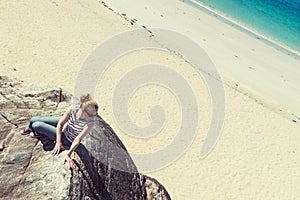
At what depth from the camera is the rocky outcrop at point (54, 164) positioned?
5.98 meters

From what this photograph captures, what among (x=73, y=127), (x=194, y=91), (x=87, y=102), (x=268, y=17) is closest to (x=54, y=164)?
(x=73, y=127)

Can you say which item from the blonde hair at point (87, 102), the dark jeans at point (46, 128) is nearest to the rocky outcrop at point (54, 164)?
the dark jeans at point (46, 128)

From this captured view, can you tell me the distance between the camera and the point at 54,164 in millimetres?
6246

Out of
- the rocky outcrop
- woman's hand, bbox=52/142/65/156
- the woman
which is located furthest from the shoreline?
woman's hand, bbox=52/142/65/156

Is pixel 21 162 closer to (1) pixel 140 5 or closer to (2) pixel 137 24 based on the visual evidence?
(2) pixel 137 24

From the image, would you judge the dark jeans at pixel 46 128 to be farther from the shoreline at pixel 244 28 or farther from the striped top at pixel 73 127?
the shoreline at pixel 244 28

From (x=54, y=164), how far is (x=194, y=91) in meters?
11.0

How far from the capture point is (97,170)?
693 cm

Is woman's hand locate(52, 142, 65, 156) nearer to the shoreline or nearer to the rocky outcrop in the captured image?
the rocky outcrop

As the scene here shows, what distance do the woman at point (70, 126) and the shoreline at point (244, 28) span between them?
25.8 meters

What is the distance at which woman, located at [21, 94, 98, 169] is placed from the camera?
630 centimetres

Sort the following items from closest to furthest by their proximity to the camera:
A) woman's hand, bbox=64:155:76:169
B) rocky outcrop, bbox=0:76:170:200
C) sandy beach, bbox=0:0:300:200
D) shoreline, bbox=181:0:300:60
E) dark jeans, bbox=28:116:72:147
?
1. rocky outcrop, bbox=0:76:170:200
2. woman's hand, bbox=64:155:76:169
3. dark jeans, bbox=28:116:72:147
4. sandy beach, bbox=0:0:300:200
5. shoreline, bbox=181:0:300:60

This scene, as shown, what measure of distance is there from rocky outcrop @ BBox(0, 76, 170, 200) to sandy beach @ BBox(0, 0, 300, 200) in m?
3.45

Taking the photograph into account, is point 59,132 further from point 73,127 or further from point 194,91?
point 194,91
